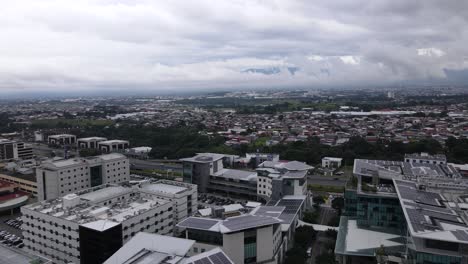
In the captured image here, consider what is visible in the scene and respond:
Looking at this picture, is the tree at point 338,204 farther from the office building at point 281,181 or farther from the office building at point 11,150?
the office building at point 11,150

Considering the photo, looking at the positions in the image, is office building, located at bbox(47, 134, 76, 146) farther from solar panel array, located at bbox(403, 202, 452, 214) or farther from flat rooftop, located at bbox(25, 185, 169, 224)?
solar panel array, located at bbox(403, 202, 452, 214)

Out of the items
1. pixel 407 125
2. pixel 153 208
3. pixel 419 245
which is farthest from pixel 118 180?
pixel 407 125

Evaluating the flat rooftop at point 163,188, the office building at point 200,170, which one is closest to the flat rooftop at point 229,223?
the flat rooftop at point 163,188

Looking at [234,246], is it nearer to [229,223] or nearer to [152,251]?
[229,223]

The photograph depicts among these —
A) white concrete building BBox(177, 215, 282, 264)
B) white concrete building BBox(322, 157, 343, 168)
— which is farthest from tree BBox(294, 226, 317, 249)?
white concrete building BBox(322, 157, 343, 168)

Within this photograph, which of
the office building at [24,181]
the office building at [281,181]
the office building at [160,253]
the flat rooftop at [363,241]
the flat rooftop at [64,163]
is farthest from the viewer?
the office building at [24,181]

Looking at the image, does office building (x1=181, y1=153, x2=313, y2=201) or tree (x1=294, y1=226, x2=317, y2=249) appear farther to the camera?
office building (x1=181, y1=153, x2=313, y2=201)

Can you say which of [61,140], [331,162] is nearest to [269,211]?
[331,162]
